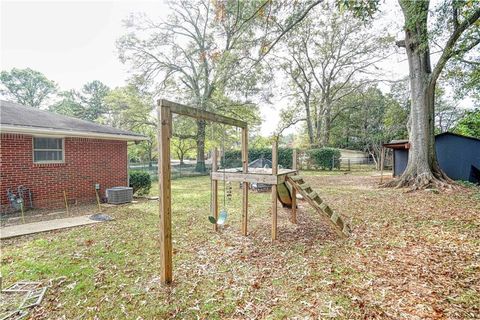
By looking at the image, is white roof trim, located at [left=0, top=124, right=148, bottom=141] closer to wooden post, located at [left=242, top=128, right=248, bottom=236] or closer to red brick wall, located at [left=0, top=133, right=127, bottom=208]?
red brick wall, located at [left=0, top=133, right=127, bottom=208]

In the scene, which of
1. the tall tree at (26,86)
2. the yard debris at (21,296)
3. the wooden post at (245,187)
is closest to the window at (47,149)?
the yard debris at (21,296)

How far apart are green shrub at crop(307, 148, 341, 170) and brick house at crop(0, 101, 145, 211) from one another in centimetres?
1688

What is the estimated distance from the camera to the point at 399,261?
11.0 feet

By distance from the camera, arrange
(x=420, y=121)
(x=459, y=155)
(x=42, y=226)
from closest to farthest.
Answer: (x=42, y=226)
(x=420, y=121)
(x=459, y=155)

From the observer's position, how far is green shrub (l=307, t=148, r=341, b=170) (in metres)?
21.2

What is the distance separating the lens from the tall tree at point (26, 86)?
36406 mm

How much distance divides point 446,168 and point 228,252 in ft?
45.7

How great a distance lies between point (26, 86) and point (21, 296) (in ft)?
161

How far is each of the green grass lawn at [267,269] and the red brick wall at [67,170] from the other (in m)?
2.95

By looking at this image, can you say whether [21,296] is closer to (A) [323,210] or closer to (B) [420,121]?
(A) [323,210]

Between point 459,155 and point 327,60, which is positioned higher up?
point 327,60

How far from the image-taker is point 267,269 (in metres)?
3.43

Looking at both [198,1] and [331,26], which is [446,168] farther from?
[198,1]

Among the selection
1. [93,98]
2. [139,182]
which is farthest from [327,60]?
[93,98]
